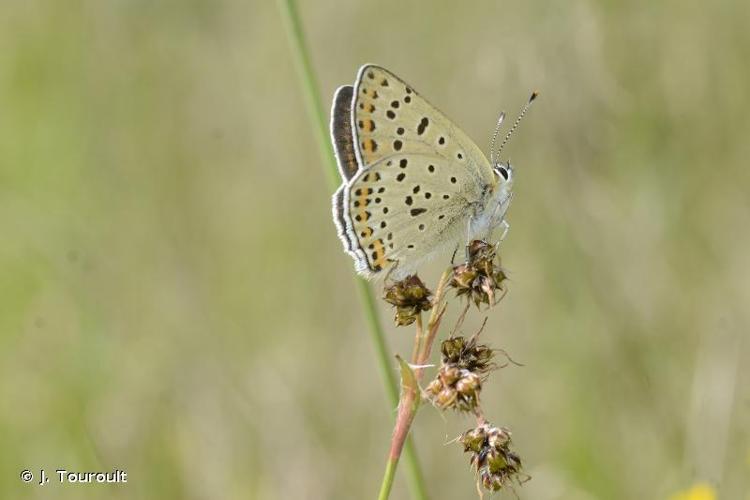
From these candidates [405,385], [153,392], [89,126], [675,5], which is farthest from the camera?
[89,126]

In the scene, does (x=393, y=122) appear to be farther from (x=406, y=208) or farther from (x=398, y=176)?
(x=406, y=208)

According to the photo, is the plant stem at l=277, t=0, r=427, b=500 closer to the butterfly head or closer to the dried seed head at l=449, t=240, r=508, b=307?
the dried seed head at l=449, t=240, r=508, b=307

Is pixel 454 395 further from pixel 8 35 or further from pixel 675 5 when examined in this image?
pixel 8 35

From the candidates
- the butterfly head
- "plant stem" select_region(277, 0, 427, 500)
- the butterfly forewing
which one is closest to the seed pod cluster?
"plant stem" select_region(277, 0, 427, 500)

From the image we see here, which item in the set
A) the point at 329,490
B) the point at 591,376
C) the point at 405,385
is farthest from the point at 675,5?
the point at 405,385

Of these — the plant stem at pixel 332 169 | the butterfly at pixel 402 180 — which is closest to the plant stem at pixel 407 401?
the plant stem at pixel 332 169

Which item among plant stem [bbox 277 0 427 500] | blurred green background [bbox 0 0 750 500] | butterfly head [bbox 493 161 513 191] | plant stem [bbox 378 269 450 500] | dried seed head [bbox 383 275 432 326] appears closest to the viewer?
plant stem [bbox 378 269 450 500]
